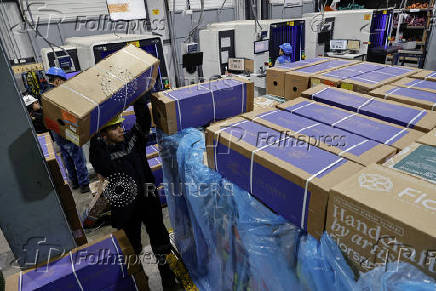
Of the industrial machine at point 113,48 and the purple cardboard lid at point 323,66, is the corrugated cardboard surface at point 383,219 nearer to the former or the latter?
the purple cardboard lid at point 323,66

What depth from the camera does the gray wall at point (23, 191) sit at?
1419mm

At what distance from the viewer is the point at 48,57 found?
3652 millimetres

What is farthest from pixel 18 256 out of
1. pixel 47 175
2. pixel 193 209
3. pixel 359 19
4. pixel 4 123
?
pixel 359 19

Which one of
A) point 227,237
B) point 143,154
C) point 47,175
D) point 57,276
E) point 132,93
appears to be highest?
point 132,93

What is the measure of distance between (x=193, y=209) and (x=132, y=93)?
91cm

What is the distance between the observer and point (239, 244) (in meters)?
1.72

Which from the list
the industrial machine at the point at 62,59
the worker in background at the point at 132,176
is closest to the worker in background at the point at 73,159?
the industrial machine at the point at 62,59

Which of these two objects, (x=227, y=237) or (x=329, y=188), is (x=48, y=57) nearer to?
(x=227, y=237)

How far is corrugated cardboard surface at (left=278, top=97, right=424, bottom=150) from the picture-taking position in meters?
1.50

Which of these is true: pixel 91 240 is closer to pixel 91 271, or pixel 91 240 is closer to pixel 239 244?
pixel 91 271

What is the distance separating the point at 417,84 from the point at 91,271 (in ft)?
9.10

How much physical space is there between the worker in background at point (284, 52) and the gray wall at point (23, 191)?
13.1 feet

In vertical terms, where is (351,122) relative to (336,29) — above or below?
below

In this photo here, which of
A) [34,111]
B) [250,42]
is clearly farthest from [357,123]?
[34,111]
